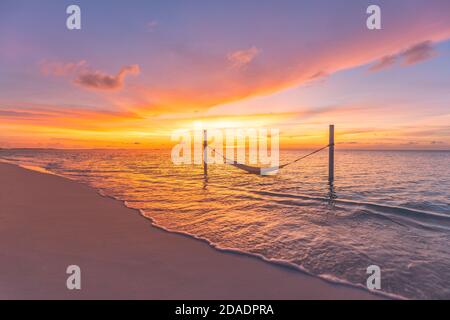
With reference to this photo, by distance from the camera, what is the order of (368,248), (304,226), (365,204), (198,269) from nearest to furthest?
(198,269) < (368,248) < (304,226) < (365,204)

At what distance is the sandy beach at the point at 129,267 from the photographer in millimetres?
2773

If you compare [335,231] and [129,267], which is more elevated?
[129,267]

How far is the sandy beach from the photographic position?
109 inches

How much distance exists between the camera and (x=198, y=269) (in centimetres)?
334

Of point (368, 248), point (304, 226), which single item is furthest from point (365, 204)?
point (368, 248)

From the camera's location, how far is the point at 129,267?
129 inches

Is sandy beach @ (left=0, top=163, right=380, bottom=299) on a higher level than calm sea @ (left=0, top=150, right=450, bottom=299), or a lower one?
higher

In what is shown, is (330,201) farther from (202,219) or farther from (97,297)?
(97,297)

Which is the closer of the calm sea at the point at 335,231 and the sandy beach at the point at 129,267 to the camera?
the sandy beach at the point at 129,267

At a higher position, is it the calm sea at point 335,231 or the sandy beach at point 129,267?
the sandy beach at point 129,267

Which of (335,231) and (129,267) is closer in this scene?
(129,267)
